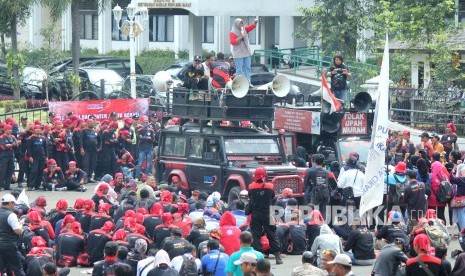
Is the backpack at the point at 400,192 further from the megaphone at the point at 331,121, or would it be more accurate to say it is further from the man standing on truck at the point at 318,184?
the megaphone at the point at 331,121

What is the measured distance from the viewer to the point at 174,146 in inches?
1082

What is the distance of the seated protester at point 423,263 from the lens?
55.0 feet

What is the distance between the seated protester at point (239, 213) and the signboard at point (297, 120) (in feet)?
16.4

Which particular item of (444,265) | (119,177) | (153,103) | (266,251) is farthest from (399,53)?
(444,265)

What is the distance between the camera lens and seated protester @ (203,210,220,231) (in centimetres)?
2127

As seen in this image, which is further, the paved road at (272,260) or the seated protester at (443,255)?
the paved road at (272,260)

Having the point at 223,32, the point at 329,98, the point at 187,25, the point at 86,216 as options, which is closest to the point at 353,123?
the point at 329,98

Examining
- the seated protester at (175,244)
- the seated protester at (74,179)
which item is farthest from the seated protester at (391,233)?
the seated protester at (74,179)

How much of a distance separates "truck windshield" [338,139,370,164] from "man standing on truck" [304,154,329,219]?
2.92 metres

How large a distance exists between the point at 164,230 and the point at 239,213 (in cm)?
236

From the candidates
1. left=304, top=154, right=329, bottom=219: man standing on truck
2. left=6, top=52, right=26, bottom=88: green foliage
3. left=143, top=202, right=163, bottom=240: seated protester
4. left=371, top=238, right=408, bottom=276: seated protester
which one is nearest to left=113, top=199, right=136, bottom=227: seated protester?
left=143, top=202, right=163, bottom=240: seated protester

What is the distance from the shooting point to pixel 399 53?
3847cm

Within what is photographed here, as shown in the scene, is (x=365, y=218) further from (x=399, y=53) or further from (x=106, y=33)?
(x=106, y=33)

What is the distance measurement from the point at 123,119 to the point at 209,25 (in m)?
25.1
